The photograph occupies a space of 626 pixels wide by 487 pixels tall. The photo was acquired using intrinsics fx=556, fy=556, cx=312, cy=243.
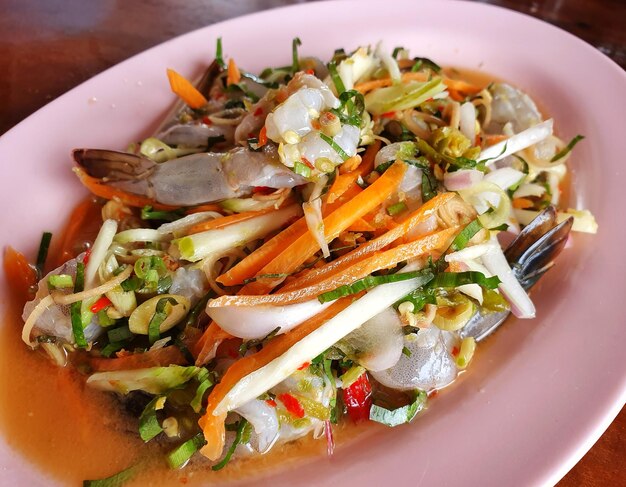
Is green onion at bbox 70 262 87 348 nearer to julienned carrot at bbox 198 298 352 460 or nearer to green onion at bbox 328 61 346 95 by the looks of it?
julienned carrot at bbox 198 298 352 460

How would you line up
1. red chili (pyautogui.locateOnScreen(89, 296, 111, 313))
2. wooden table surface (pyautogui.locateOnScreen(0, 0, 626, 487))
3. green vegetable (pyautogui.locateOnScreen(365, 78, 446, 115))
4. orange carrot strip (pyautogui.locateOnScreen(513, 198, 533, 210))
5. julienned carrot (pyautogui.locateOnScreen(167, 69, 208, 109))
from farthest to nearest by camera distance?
wooden table surface (pyautogui.locateOnScreen(0, 0, 626, 487))
julienned carrot (pyautogui.locateOnScreen(167, 69, 208, 109))
orange carrot strip (pyautogui.locateOnScreen(513, 198, 533, 210))
green vegetable (pyautogui.locateOnScreen(365, 78, 446, 115))
red chili (pyautogui.locateOnScreen(89, 296, 111, 313))

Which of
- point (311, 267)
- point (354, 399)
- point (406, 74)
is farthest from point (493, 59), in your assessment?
point (354, 399)

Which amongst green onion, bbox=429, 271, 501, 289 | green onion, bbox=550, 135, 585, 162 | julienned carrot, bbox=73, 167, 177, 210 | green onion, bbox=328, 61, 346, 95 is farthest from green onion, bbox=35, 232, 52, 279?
green onion, bbox=550, 135, 585, 162

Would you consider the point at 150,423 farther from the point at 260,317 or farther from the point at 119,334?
the point at 260,317

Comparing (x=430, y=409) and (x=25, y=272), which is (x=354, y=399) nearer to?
(x=430, y=409)

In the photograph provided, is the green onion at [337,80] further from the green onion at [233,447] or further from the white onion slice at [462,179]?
the green onion at [233,447]

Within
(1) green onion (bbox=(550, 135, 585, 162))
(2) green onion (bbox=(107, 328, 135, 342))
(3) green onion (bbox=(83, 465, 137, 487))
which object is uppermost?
(1) green onion (bbox=(550, 135, 585, 162))
